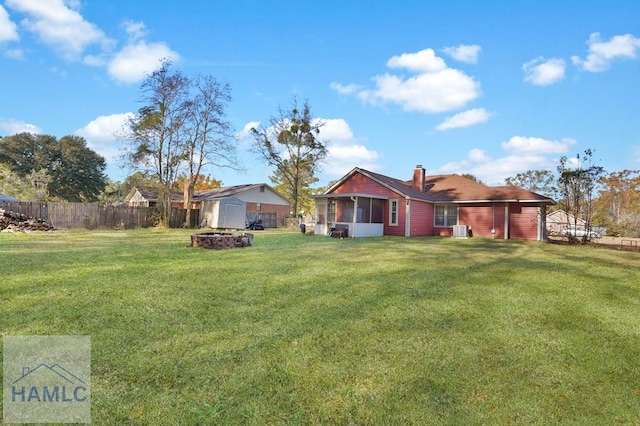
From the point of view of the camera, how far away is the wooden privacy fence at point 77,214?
1920cm

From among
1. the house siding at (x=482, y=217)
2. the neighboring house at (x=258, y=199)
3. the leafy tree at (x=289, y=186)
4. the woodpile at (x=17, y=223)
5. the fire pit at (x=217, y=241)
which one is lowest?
the fire pit at (x=217, y=241)

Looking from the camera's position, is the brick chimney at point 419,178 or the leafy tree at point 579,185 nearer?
the leafy tree at point 579,185

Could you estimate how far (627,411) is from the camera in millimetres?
2730

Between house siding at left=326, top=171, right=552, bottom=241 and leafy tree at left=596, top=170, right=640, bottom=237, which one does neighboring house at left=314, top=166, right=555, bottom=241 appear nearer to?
house siding at left=326, top=171, right=552, bottom=241

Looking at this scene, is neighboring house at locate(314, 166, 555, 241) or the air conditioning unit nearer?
neighboring house at locate(314, 166, 555, 241)

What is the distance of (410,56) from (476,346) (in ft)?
50.1

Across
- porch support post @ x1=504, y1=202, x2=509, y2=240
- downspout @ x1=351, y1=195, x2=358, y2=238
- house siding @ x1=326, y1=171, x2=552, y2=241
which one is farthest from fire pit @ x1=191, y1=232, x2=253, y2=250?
porch support post @ x1=504, y1=202, x2=509, y2=240

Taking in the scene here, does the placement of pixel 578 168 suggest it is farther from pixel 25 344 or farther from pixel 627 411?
pixel 25 344

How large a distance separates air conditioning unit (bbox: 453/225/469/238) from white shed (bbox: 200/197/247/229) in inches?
648

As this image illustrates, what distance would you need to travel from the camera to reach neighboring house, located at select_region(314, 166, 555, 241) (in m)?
18.6

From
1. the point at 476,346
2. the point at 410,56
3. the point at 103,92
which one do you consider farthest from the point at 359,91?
the point at 476,346

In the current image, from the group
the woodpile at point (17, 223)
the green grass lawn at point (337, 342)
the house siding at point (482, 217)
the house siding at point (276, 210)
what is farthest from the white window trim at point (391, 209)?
the woodpile at point (17, 223)

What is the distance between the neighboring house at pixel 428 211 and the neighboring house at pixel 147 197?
1834 centimetres

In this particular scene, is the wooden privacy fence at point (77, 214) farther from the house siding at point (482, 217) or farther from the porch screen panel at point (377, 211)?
the house siding at point (482, 217)
